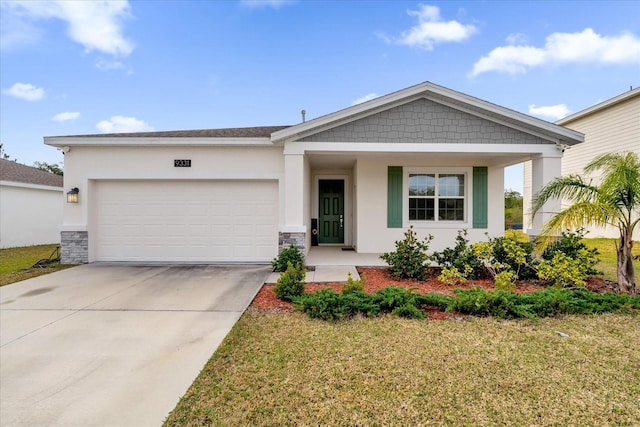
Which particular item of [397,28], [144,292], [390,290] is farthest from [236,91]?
[390,290]

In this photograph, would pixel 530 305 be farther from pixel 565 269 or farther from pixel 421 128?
pixel 421 128

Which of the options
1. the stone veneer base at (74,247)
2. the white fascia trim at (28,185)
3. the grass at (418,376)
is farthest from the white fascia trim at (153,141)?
the white fascia trim at (28,185)

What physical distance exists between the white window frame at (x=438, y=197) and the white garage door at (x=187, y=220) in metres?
4.10

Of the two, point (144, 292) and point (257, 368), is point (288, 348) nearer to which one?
point (257, 368)

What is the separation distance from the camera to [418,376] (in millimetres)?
2764

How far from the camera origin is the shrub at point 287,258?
7109 mm

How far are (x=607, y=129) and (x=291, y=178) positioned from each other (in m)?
15.2

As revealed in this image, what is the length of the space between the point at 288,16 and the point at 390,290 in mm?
11729

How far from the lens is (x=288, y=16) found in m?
11.9

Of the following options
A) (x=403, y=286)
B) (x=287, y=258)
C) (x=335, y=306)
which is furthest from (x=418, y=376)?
(x=287, y=258)

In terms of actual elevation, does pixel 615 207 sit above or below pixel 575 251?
above

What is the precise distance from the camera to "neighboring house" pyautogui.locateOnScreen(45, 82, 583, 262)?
7504 millimetres

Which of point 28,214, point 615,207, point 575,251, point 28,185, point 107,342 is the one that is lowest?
point 107,342

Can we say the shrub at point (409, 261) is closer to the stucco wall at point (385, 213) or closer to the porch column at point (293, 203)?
the porch column at point (293, 203)
